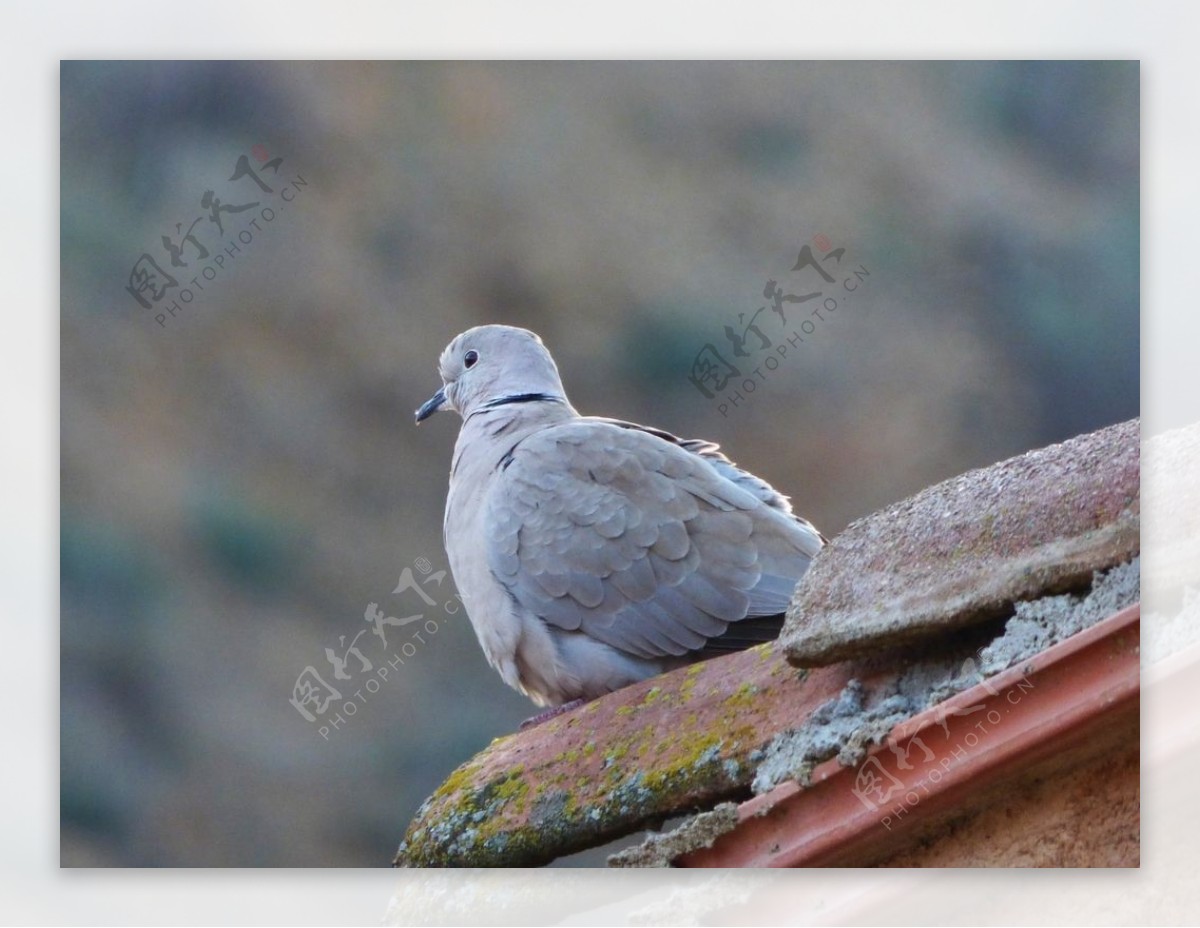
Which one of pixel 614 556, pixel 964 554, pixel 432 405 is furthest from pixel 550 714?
pixel 964 554

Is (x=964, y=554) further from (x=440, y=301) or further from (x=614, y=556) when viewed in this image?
(x=440, y=301)

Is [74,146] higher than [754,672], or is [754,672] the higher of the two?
[74,146]

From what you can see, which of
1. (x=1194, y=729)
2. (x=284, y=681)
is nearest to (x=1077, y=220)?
(x=1194, y=729)

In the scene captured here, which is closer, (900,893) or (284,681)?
(900,893)

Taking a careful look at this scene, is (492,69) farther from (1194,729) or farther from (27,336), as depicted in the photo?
(1194,729)

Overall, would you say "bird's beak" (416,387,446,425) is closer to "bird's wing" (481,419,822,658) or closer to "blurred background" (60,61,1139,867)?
"blurred background" (60,61,1139,867)

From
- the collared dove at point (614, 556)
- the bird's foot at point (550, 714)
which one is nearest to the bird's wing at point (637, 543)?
the collared dove at point (614, 556)

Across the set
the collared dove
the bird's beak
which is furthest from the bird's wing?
the bird's beak
